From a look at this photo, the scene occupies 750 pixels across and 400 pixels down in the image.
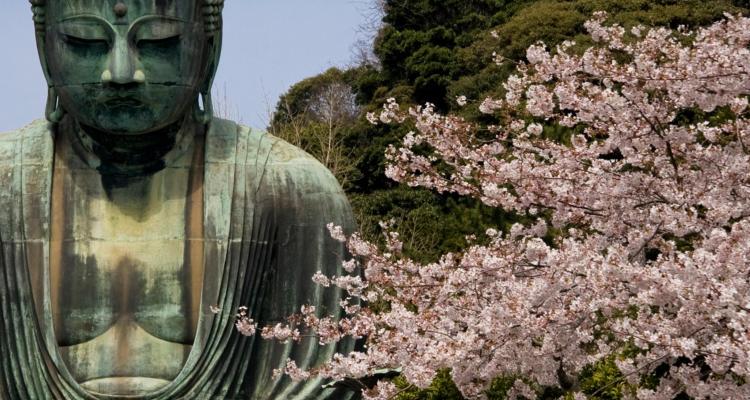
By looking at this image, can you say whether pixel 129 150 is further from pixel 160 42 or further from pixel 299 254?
pixel 299 254

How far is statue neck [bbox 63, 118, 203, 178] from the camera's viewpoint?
23.2ft

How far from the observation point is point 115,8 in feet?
22.5

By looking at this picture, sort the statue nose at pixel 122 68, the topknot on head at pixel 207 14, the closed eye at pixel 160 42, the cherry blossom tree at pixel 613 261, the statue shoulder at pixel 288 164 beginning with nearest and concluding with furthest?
the statue nose at pixel 122 68 < the closed eye at pixel 160 42 < the topknot on head at pixel 207 14 < the statue shoulder at pixel 288 164 < the cherry blossom tree at pixel 613 261

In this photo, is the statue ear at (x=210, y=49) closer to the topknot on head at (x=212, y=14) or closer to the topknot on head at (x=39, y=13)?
the topknot on head at (x=212, y=14)

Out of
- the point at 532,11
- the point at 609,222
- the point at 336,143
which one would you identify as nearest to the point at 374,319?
the point at 609,222

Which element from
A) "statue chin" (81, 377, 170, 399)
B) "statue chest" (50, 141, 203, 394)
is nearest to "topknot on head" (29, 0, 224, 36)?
"statue chest" (50, 141, 203, 394)

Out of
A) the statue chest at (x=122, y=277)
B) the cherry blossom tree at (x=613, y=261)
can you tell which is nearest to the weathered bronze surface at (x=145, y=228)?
the statue chest at (x=122, y=277)

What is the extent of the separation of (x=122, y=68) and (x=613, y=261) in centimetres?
345

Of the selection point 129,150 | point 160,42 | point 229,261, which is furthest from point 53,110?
point 229,261

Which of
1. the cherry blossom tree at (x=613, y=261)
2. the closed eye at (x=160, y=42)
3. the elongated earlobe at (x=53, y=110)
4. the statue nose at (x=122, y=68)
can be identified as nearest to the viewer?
the statue nose at (x=122, y=68)

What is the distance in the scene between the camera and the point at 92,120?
6914mm

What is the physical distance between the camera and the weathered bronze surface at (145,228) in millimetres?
6871

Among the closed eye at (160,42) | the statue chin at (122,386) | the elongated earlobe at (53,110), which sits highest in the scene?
the closed eye at (160,42)

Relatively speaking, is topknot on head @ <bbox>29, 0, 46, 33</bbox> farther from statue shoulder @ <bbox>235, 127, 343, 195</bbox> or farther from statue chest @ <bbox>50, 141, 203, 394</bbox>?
statue shoulder @ <bbox>235, 127, 343, 195</bbox>
